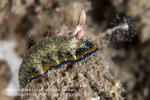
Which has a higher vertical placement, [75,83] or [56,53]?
[56,53]

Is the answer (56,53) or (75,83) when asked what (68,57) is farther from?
(75,83)

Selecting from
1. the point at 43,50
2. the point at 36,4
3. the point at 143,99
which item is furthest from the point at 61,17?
the point at 143,99

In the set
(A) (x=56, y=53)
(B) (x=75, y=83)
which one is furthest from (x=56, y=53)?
(B) (x=75, y=83)

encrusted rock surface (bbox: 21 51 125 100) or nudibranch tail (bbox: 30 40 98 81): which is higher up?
nudibranch tail (bbox: 30 40 98 81)

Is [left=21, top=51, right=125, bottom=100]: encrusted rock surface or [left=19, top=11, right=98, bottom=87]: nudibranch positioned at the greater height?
[left=19, top=11, right=98, bottom=87]: nudibranch

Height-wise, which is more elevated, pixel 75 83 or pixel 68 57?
pixel 68 57

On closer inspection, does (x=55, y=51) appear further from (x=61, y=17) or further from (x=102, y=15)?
(x=102, y=15)

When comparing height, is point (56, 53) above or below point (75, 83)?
above

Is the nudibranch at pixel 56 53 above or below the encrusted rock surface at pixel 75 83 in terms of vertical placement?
above

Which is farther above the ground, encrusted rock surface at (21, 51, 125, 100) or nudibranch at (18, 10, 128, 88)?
nudibranch at (18, 10, 128, 88)

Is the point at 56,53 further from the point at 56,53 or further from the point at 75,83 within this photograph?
the point at 75,83

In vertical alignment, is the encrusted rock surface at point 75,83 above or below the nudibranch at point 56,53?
below
